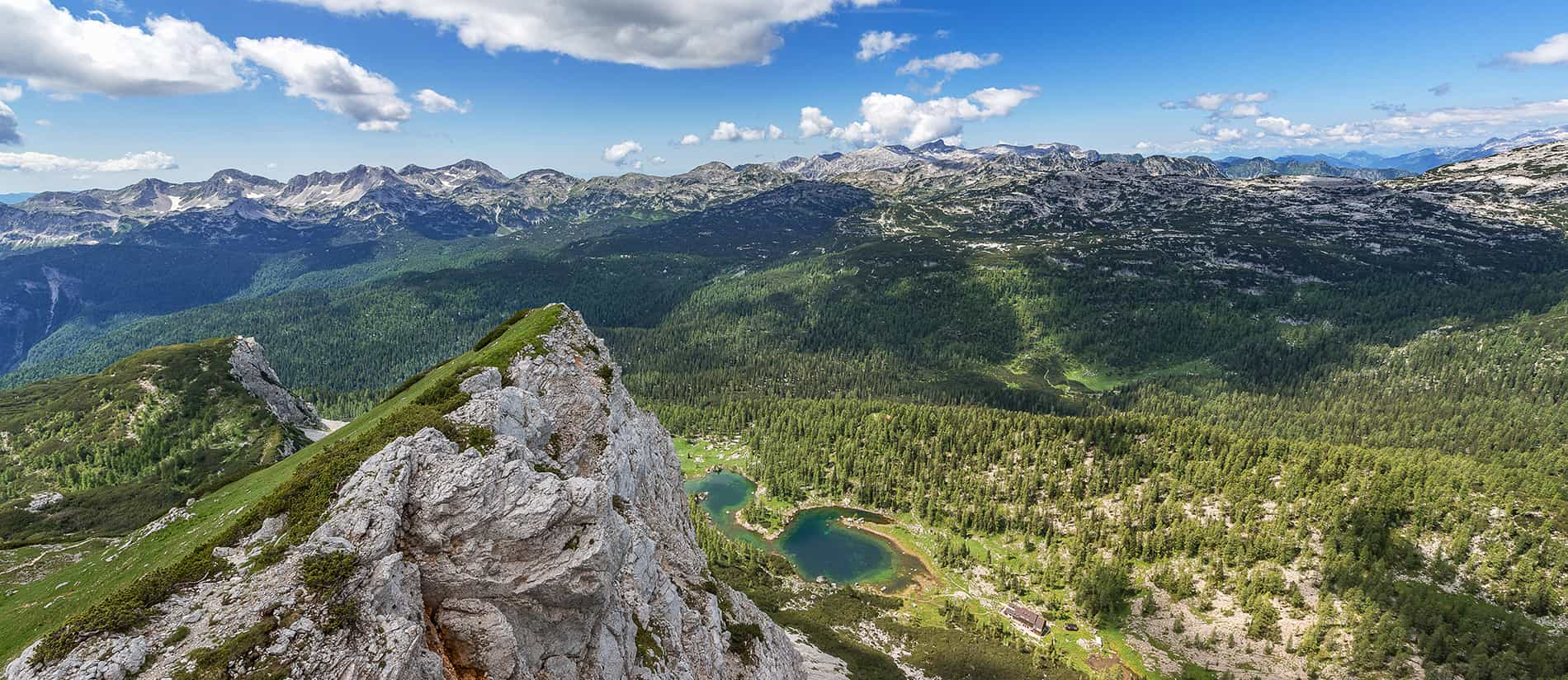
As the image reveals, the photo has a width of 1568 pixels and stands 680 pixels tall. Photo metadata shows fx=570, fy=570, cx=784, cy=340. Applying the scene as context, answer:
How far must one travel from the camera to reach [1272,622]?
93625mm

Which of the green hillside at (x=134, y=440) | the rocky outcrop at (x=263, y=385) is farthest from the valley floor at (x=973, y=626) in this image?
the rocky outcrop at (x=263, y=385)

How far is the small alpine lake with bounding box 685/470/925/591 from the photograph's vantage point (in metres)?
125

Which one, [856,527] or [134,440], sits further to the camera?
[856,527]

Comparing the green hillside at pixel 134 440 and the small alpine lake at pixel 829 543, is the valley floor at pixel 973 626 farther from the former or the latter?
the green hillside at pixel 134 440

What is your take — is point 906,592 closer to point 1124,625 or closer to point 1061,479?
point 1124,625

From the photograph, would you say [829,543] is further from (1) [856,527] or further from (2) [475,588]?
(2) [475,588]

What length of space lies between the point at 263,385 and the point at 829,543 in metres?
126

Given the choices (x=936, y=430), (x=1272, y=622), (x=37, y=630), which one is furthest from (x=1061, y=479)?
(x=37, y=630)

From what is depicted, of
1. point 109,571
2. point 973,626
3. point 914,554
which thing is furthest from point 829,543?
point 109,571

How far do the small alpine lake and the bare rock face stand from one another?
268 ft

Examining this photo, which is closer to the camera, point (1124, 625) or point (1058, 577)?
point (1124, 625)

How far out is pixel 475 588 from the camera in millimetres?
26953

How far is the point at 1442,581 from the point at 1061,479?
6200 cm

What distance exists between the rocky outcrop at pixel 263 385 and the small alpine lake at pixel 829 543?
90043mm
